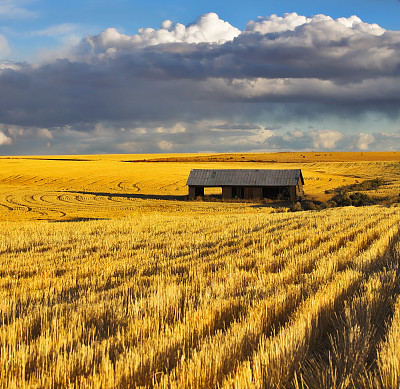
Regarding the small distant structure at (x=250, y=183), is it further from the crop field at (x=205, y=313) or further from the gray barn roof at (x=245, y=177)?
the crop field at (x=205, y=313)

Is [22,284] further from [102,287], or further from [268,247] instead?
[268,247]

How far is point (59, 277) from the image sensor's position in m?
9.52

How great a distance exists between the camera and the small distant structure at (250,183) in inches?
2095

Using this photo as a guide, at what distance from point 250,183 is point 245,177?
50.8 inches

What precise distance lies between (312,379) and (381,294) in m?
3.14

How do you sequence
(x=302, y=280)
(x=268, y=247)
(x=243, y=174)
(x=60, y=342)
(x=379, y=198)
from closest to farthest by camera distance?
(x=60, y=342) → (x=302, y=280) → (x=268, y=247) → (x=379, y=198) → (x=243, y=174)

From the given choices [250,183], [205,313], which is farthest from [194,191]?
[205,313]

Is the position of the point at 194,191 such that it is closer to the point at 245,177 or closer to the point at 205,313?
the point at 245,177

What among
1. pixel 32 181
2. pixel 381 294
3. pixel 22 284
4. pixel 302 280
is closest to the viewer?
pixel 381 294

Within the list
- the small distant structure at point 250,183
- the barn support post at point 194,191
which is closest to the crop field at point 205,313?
the small distant structure at point 250,183

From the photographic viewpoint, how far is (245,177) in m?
54.9

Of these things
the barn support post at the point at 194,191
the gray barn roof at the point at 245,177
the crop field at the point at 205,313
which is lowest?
the barn support post at the point at 194,191

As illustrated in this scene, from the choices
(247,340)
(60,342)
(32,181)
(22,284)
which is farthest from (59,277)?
(32,181)

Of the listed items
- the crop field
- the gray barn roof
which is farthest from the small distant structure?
the crop field
